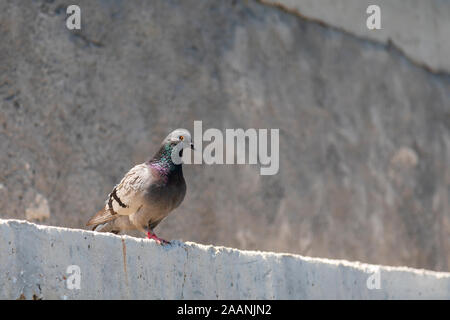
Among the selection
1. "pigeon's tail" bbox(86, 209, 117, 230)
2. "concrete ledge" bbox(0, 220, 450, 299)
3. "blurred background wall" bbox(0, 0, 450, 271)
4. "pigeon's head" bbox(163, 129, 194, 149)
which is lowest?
"concrete ledge" bbox(0, 220, 450, 299)

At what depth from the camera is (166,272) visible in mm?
3645

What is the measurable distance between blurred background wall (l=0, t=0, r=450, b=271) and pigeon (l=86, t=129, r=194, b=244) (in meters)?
1.26

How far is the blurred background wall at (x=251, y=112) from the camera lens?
221 inches

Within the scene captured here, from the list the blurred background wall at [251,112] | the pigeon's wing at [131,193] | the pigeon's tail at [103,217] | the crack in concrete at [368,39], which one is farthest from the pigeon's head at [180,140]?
the crack in concrete at [368,39]

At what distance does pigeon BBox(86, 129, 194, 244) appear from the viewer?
14.1 ft

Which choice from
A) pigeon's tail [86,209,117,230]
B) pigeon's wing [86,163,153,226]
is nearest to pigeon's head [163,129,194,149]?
pigeon's wing [86,163,153,226]

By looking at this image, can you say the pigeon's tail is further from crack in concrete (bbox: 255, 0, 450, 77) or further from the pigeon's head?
crack in concrete (bbox: 255, 0, 450, 77)

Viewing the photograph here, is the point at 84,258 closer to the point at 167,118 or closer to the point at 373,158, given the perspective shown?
the point at 167,118

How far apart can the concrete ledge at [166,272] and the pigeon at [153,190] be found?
52cm

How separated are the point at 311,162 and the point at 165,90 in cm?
190

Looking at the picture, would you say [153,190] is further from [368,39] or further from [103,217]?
[368,39]

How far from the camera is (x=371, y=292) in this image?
15.7 feet

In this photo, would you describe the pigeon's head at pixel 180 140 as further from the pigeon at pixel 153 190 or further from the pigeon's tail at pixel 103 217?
the pigeon's tail at pixel 103 217
